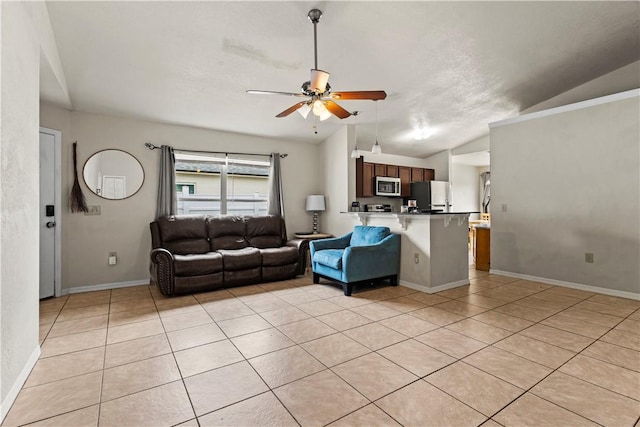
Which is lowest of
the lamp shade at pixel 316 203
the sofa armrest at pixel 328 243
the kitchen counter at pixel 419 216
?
the sofa armrest at pixel 328 243

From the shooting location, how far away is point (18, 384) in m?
1.86

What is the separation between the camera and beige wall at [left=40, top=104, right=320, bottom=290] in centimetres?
402

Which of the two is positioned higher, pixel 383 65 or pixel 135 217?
pixel 383 65

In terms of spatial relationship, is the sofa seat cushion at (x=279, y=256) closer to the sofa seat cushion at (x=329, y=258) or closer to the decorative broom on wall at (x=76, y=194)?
the sofa seat cushion at (x=329, y=258)

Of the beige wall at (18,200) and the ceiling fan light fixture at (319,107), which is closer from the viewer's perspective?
the beige wall at (18,200)

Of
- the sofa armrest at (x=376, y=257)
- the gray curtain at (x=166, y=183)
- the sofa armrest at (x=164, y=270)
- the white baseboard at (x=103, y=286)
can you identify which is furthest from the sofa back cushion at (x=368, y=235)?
the white baseboard at (x=103, y=286)

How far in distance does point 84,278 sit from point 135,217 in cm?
102

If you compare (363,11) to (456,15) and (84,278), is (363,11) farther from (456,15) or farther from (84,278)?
(84,278)

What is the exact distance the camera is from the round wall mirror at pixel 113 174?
4180mm

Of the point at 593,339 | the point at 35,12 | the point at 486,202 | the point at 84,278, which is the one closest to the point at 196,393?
the point at 35,12

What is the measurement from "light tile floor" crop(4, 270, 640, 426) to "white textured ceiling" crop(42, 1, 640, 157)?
2.61 metres

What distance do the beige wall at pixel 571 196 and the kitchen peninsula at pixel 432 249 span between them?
115cm

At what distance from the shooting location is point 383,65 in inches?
140

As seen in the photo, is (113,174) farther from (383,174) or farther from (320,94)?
(383,174)
